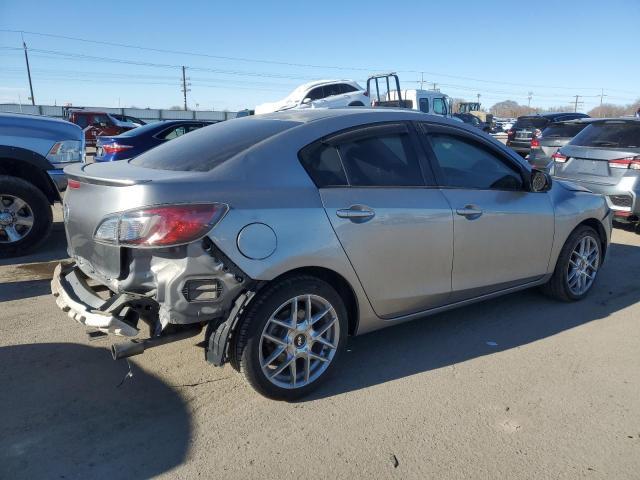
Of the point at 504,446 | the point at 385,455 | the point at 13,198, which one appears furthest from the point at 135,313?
the point at 13,198

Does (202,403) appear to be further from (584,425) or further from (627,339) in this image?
(627,339)

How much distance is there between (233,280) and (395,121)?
1.65 metres

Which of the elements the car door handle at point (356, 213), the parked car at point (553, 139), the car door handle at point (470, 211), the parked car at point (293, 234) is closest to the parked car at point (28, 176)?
the parked car at point (293, 234)

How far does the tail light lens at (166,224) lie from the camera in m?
2.56

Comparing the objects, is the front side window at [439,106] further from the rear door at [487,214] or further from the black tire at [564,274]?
the rear door at [487,214]

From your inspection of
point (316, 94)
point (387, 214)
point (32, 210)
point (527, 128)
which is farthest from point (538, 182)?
point (316, 94)

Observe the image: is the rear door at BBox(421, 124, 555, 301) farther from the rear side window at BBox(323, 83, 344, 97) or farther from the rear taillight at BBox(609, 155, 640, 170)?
the rear side window at BBox(323, 83, 344, 97)

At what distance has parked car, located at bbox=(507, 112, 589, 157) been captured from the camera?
1487 centimetres

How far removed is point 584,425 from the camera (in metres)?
2.82

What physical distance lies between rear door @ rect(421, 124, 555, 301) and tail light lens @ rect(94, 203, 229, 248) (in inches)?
68.2

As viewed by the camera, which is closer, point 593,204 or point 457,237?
→ point 457,237

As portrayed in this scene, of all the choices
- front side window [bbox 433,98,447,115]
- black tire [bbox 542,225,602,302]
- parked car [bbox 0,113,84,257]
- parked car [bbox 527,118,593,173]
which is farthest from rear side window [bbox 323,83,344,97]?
black tire [bbox 542,225,602,302]

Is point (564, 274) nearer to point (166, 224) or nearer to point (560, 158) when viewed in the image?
point (166, 224)

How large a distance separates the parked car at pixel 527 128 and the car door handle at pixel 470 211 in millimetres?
12272
